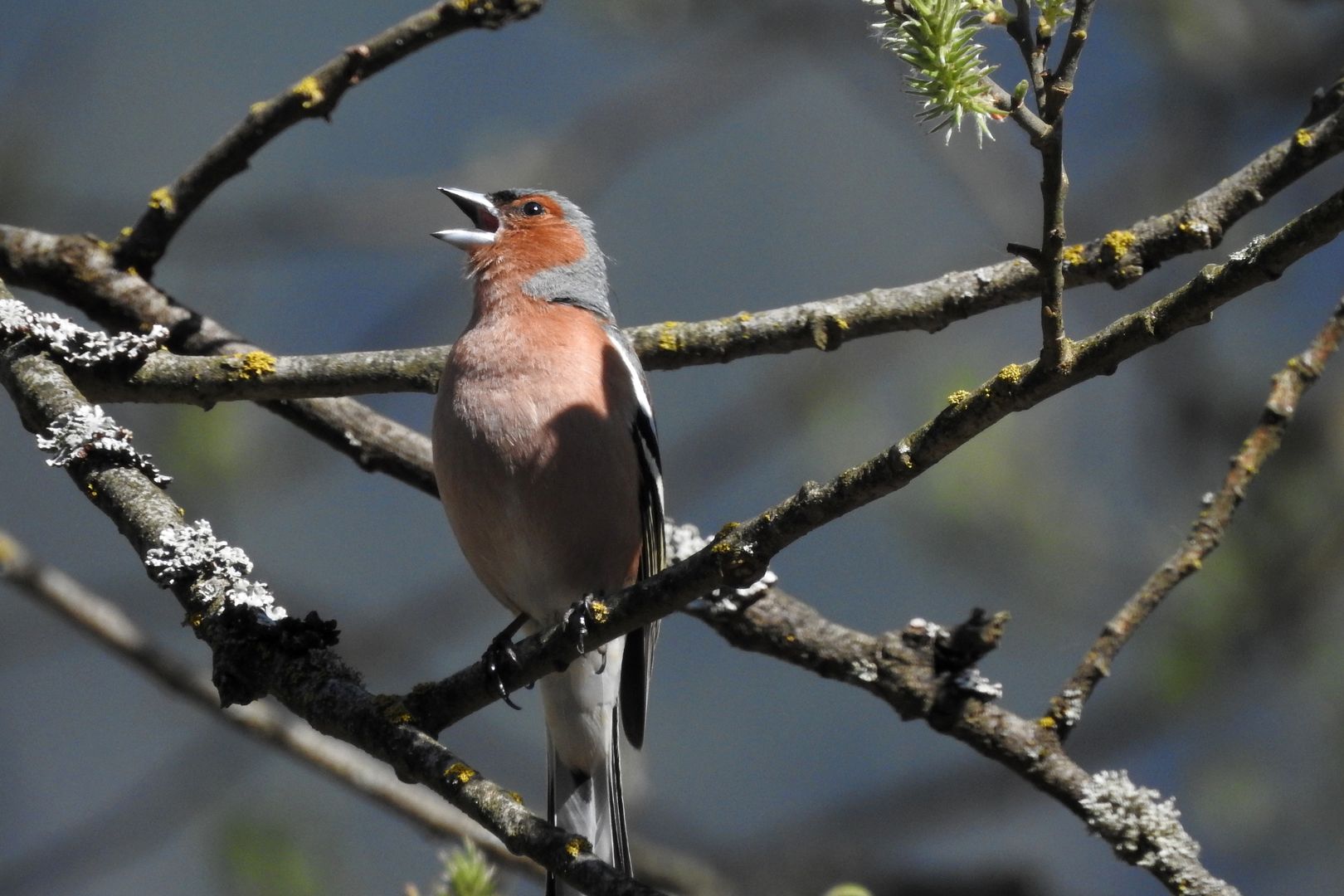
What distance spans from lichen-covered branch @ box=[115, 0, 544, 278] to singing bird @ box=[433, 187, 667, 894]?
0.86m

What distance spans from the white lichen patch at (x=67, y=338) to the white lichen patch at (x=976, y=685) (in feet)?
8.00

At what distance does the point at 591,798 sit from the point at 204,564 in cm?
187

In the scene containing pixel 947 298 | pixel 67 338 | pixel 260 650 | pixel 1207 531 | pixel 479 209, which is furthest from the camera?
pixel 479 209

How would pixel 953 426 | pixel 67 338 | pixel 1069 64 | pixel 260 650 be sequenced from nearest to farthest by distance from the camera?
pixel 1069 64, pixel 953 426, pixel 260 650, pixel 67 338

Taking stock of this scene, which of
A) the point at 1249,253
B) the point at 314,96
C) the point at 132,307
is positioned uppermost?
the point at 314,96

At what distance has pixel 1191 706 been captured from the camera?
6.41 metres

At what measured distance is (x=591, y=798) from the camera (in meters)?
4.34

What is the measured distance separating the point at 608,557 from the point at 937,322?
4.04ft

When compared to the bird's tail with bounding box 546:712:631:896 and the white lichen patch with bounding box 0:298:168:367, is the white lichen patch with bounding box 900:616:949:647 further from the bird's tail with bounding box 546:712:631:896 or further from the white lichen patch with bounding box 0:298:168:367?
the white lichen patch with bounding box 0:298:168:367

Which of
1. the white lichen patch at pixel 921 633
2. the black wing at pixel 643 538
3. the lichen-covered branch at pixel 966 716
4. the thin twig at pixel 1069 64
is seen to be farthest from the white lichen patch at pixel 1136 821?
the thin twig at pixel 1069 64

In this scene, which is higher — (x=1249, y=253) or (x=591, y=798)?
(x=1249, y=253)

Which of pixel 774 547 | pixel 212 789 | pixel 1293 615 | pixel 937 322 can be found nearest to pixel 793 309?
pixel 937 322

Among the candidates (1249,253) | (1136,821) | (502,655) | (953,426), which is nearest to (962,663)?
(1136,821)

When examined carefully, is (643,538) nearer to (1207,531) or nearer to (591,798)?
(591,798)
